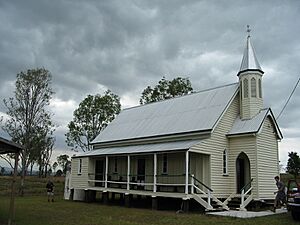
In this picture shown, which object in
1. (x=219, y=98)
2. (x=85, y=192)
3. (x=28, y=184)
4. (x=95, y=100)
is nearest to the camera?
(x=219, y=98)

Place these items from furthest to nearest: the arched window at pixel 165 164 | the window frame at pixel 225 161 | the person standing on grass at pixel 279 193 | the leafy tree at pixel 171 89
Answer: the leafy tree at pixel 171 89 < the arched window at pixel 165 164 < the window frame at pixel 225 161 < the person standing on grass at pixel 279 193

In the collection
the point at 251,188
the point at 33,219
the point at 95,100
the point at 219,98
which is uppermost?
the point at 95,100

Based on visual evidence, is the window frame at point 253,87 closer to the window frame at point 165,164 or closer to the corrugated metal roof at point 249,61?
the corrugated metal roof at point 249,61

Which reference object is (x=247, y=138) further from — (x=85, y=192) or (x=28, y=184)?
A: (x=28, y=184)

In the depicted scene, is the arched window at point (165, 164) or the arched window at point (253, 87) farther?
the arched window at point (165, 164)

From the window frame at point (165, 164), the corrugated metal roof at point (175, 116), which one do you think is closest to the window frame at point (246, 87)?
the corrugated metal roof at point (175, 116)

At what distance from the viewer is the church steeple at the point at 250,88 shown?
24.4 metres

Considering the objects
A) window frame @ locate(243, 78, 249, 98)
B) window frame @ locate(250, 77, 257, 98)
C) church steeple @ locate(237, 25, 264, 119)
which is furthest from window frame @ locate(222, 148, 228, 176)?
window frame @ locate(250, 77, 257, 98)

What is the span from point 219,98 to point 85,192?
1394 cm

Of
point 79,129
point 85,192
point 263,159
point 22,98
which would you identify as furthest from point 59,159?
point 263,159

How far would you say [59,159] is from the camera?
87.3 metres

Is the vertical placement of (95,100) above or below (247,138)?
above

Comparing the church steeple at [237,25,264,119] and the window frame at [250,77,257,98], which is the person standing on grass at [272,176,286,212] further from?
the window frame at [250,77,257,98]

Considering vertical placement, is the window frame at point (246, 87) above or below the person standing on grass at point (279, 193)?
above
